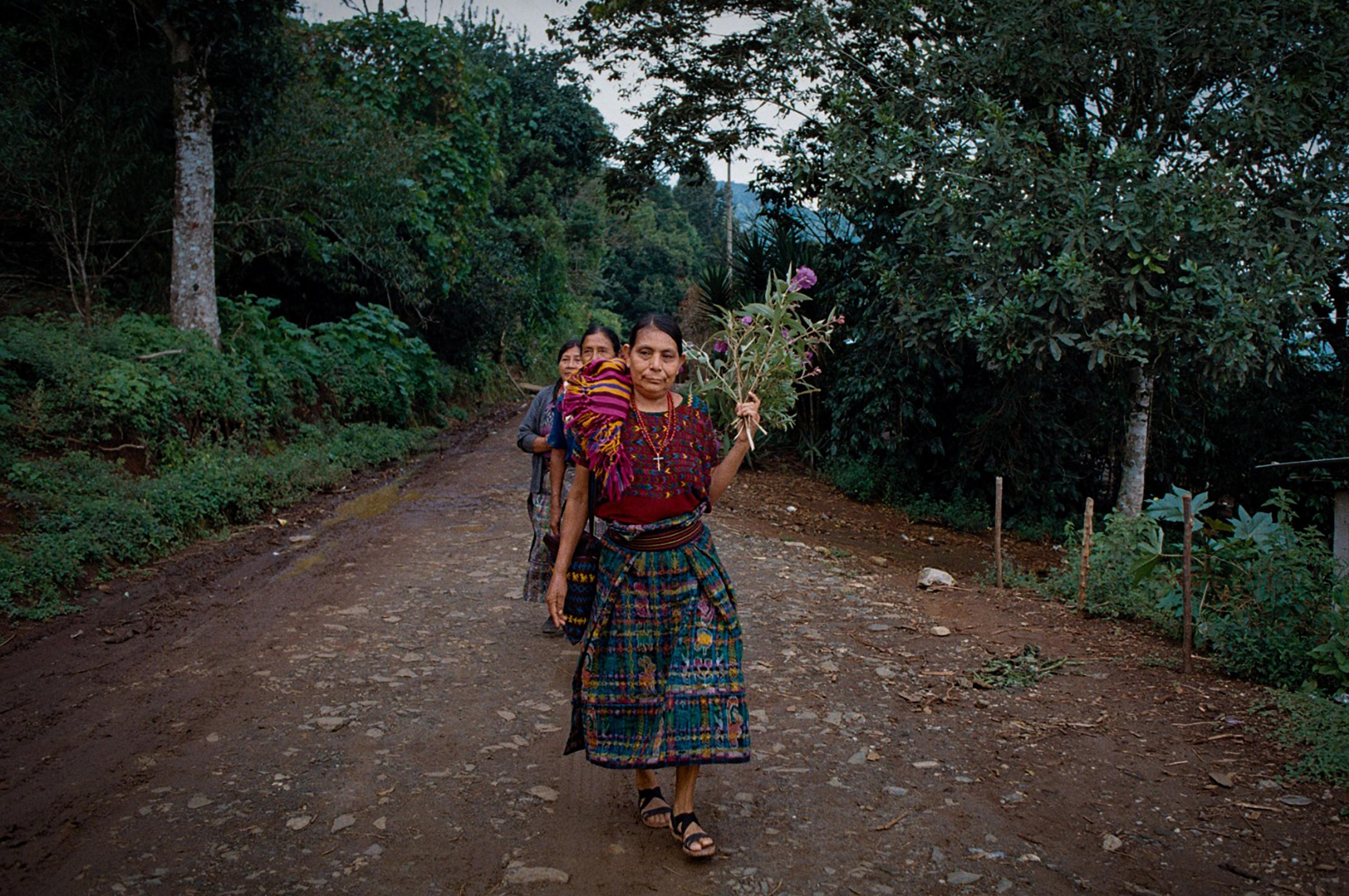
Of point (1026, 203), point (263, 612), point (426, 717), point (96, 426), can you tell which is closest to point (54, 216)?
point (96, 426)

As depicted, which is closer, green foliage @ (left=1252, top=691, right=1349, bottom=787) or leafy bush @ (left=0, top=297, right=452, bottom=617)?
green foliage @ (left=1252, top=691, right=1349, bottom=787)

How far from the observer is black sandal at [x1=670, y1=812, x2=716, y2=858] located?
10.5ft

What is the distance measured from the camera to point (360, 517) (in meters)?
9.40

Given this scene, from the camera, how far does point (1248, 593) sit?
18.0 feet

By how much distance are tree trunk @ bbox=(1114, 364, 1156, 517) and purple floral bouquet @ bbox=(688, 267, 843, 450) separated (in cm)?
643

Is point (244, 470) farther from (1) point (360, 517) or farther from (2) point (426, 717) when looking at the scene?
(2) point (426, 717)

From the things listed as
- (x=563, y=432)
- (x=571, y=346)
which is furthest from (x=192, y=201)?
(x=563, y=432)

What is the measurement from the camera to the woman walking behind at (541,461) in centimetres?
533

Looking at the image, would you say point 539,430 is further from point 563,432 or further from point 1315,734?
point 1315,734

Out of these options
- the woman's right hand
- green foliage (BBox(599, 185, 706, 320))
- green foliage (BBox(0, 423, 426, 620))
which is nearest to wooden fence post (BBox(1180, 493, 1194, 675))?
the woman's right hand

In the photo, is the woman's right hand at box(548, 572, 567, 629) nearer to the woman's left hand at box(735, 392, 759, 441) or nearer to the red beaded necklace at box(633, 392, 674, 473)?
the red beaded necklace at box(633, 392, 674, 473)

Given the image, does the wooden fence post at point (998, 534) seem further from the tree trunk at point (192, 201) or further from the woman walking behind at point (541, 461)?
the tree trunk at point (192, 201)

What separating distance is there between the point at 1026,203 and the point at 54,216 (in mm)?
→ 10148

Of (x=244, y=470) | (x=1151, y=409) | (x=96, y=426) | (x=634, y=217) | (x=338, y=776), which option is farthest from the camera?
(x=634, y=217)
